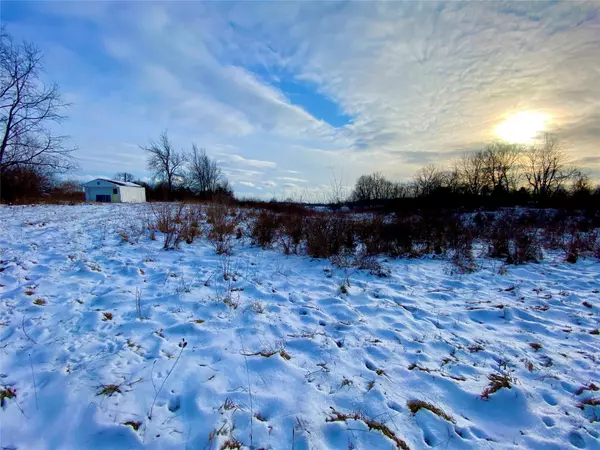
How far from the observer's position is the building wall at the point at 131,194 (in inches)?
1425

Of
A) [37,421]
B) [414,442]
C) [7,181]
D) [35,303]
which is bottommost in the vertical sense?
[414,442]

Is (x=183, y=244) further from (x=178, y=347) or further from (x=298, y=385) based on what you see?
(x=298, y=385)

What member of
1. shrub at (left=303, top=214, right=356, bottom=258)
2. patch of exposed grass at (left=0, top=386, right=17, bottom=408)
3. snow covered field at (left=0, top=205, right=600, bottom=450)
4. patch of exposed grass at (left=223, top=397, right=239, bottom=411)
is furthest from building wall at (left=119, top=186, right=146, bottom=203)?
patch of exposed grass at (left=223, top=397, right=239, bottom=411)

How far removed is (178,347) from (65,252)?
4.17 meters

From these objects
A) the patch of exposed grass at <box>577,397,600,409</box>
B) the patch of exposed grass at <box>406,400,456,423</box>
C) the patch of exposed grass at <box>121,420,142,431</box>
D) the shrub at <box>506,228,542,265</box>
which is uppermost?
the shrub at <box>506,228,542,265</box>

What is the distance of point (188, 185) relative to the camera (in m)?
47.2

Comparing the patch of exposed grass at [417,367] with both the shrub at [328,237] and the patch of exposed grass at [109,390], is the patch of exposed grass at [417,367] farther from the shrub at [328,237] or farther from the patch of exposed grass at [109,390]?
the shrub at [328,237]

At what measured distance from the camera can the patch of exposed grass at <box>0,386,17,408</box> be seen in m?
1.91

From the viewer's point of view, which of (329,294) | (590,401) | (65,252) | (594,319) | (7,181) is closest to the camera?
(590,401)

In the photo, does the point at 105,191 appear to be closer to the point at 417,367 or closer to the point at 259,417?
the point at 259,417

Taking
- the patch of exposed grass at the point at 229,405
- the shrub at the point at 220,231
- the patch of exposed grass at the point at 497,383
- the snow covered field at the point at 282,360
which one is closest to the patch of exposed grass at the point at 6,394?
the snow covered field at the point at 282,360

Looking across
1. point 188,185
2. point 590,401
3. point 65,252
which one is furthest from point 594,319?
point 188,185

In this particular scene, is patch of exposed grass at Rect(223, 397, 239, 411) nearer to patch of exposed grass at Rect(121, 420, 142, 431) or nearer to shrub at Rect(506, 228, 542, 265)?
patch of exposed grass at Rect(121, 420, 142, 431)

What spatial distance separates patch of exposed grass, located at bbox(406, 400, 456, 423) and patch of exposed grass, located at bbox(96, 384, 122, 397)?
2.29m
